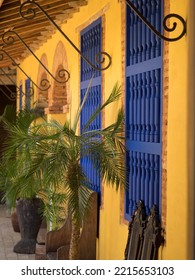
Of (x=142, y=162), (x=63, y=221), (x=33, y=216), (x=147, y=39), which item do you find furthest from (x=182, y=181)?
(x=33, y=216)

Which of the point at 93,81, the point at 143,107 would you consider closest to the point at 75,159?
the point at 143,107

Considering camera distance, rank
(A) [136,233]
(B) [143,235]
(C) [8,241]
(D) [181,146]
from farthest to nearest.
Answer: (C) [8,241], (A) [136,233], (B) [143,235], (D) [181,146]

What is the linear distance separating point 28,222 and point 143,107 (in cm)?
401

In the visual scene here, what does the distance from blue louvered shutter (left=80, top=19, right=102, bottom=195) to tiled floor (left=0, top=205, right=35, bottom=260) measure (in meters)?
1.91

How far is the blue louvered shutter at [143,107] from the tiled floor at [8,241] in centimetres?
321

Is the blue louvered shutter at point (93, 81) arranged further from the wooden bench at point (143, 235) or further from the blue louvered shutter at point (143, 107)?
the wooden bench at point (143, 235)

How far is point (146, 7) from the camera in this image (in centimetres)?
497

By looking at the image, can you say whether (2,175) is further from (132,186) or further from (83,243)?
(132,186)

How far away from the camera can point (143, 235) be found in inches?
187

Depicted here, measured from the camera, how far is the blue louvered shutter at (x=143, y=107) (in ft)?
15.4

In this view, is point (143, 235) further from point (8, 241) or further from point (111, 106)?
point (8, 241)

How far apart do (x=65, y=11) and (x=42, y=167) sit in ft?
9.35

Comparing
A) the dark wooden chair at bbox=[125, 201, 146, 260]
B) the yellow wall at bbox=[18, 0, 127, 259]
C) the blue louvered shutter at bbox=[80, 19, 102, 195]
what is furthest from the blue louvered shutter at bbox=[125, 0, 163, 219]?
the blue louvered shutter at bbox=[80, 19, 102, 195]
